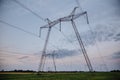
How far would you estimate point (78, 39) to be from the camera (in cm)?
2784

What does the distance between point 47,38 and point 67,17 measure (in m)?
7.79

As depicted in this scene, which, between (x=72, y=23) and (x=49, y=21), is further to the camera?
(x=49, y=21)

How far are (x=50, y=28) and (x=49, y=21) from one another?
4.71 feet

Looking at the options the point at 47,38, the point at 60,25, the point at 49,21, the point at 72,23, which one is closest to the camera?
the point at 60,25

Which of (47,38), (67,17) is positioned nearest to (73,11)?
(67,17)

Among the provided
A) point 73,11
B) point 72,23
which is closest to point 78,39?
point 72,23

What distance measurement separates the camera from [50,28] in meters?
28.6

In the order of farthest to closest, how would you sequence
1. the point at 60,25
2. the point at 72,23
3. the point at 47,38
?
the point at 47,38 → the point at 72,23 → the point at 60,25

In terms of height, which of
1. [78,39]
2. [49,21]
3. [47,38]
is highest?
[49,21]

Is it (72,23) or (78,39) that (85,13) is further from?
(78,39)

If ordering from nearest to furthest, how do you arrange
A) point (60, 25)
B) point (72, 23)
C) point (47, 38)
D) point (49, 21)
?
1. point (60, 25)
2. point (72, 23)
3. point (49, 21)
4. point (47, 38)

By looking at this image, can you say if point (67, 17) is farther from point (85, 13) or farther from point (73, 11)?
point (85, 13)

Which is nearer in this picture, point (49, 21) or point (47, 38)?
point (49, 21)

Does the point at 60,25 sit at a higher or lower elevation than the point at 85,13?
lower
